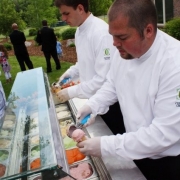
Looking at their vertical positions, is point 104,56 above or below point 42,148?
above

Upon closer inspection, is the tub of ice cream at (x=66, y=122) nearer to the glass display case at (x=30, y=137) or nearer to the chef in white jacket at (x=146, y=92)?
the glass display case at (x=30, y=137)

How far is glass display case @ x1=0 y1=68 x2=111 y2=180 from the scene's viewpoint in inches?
46.4

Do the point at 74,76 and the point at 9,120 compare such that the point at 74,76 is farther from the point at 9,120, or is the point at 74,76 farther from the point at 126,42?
the point at 126,42

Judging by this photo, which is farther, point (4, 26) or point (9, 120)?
point (4, 26)

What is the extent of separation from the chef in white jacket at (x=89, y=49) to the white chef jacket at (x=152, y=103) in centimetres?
62

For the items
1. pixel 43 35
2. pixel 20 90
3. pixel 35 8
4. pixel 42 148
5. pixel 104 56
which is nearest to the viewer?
pixel 42 148

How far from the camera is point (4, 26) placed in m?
20.3

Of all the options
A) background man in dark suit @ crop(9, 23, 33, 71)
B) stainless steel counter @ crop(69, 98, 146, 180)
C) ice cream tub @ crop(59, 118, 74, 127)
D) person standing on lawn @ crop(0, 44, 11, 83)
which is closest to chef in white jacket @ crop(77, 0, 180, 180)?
stainless steel counter @ crop(69, 98, 146, 180)

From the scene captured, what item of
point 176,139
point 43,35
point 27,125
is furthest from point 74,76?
point 43,35

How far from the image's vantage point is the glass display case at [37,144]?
1.18m

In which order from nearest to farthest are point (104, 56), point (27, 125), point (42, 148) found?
point (42, 148) < point (27, 125) < point (104, 56)

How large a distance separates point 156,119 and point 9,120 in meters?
1.34

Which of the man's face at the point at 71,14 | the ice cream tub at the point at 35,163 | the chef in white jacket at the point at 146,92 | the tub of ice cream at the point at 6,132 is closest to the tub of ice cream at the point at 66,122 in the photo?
the tub of ice cream at the point at 6,132

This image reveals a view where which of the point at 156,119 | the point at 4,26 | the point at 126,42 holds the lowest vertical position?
the point at 4,26
